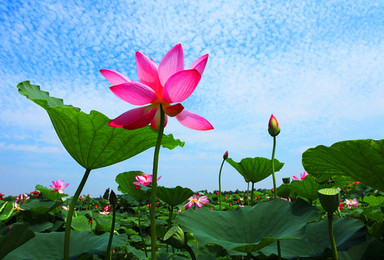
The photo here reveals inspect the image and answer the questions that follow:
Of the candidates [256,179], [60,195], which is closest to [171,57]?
[256,179]

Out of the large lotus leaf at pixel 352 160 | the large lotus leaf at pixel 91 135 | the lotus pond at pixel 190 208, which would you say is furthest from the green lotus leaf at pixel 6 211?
the large lotus leaf at pixel 352 160

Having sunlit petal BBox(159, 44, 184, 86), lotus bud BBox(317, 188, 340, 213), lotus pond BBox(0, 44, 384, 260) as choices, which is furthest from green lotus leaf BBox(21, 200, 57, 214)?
lotus bud BBox(317, 188, 340, 213)

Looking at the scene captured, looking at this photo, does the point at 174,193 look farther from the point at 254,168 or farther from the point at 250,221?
the point at 250,221

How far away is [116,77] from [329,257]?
3.40 feet

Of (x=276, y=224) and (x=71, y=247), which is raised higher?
(x=276, y=224)

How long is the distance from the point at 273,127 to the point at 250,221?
0.44 m

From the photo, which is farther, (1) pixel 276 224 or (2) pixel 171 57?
(1) pixel 276 224

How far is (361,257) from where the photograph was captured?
0.87 m

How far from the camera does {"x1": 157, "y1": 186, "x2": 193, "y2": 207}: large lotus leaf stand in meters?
1.66

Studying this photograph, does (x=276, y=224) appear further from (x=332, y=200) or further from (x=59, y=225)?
(x=59, y=225)

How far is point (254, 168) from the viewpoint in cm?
190

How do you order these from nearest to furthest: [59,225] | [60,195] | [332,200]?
[332,200] < [59,225] < [60,195]

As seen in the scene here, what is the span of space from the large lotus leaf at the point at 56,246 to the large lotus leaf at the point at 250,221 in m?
0.37

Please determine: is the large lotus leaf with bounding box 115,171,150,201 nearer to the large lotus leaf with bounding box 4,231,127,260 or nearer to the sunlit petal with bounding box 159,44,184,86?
the large lotus leaf with bounding box 4,231,127,260
